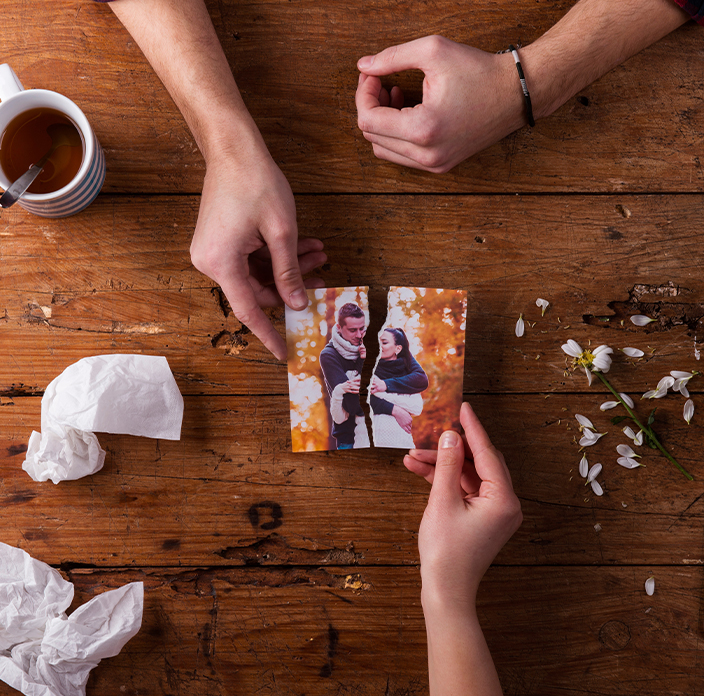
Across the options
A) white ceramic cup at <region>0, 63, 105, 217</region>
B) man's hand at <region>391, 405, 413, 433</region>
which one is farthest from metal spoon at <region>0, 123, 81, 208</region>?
man's hand at <region>391, 405, 413, 433</region>

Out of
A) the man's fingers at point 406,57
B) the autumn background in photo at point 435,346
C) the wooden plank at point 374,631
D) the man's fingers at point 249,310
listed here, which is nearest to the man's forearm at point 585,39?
the man's fingers at point 406,57

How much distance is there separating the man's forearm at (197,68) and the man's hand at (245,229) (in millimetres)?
47

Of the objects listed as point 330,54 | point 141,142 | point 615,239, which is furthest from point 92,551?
point 615,239

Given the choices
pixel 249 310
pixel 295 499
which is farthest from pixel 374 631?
pixel 249 310

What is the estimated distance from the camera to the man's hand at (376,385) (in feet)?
2.96

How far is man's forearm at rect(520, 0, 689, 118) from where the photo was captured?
2.83 ft

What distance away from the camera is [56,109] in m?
0.82

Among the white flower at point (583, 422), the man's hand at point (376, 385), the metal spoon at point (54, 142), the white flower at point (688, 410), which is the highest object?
the metal spoon at point (54, 142)

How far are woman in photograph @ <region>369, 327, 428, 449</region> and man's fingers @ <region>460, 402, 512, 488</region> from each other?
9 cm

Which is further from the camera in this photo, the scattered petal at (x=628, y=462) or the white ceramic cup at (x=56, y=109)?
the scattered petal at (x=628, y=462)

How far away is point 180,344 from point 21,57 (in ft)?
1.91

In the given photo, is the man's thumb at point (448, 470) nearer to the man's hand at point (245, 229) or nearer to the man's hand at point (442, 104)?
the man's hand at point (245, 229)

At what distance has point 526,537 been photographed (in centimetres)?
92

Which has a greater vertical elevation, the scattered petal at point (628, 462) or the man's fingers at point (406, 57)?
the man's fingers at point (406, 57)
